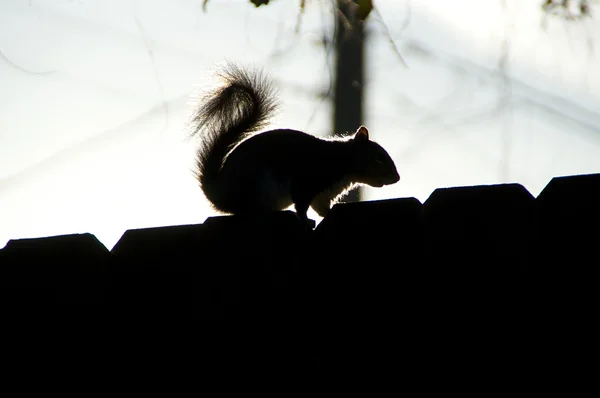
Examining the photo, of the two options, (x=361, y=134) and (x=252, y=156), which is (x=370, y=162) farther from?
(x=252, y=156)

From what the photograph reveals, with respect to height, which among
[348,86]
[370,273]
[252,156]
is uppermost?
[348,86]

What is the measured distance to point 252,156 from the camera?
3094 mm

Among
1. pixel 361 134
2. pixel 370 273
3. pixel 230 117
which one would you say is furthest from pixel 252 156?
pixel 370 273

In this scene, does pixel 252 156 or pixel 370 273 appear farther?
pixel 252 156

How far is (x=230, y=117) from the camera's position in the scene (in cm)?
328

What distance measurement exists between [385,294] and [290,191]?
205 centimetres

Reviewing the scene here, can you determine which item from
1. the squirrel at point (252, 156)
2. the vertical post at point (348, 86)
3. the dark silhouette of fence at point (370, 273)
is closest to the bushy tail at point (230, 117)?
the squirrel at point (252, 156)

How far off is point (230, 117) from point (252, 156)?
0.28 metres

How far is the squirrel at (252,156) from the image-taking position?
10.1 feet

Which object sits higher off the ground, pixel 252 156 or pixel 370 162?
pixel 370 162

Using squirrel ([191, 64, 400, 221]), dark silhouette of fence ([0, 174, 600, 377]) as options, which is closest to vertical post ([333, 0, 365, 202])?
squirrel ([191, 64, 400, 221])

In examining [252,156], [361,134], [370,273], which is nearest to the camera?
[370,273]

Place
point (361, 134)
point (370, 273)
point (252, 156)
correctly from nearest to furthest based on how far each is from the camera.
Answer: point (370, 273) < point (252, 156) < point (361, 134)

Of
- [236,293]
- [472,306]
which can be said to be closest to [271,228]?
[236,293]
